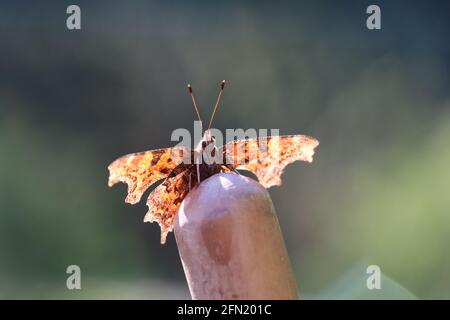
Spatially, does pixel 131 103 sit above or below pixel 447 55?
below

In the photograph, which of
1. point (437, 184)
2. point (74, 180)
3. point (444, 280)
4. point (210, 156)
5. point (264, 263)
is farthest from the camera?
point (74, 180)

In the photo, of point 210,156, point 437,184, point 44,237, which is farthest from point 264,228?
point 44,237

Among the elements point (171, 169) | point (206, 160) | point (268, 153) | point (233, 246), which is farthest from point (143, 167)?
point (233, 246)

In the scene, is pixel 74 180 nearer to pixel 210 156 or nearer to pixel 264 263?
pixel 210 156

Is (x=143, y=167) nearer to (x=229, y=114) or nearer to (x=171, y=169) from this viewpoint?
(x=171, y=169)

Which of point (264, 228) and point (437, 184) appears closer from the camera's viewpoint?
point (264, 228)

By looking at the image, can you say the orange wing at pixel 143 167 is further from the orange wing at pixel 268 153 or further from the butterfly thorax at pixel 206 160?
the orange wing at pixel 268 153

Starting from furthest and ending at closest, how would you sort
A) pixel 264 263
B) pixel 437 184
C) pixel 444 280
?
1. pixel 437 184
2. pixel 444 280
3. pixel 264 263
